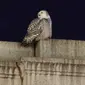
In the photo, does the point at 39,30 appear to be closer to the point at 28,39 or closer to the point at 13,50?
the point at 28,39

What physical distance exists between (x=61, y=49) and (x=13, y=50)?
131 centimetres

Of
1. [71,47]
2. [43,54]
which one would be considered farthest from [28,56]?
[71,47]

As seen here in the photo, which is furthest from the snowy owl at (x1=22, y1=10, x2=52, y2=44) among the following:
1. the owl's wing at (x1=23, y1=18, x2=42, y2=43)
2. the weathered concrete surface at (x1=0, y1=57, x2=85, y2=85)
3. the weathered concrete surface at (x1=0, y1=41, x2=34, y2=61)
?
the weathered concrete surface at (x1=0, y1=57, x2=85, y2=85)

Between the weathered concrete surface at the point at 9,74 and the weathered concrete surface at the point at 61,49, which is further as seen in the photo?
the weathered concrete surface at the point at 61,49

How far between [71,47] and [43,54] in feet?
2.64

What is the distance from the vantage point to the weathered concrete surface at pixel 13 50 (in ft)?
41.3

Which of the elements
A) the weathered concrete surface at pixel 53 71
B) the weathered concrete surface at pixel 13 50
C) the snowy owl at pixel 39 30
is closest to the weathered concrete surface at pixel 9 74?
the weathered concrete surface at pixel 53 71

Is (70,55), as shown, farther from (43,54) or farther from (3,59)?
(3,59)

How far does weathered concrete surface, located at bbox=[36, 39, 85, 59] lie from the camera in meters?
12.2

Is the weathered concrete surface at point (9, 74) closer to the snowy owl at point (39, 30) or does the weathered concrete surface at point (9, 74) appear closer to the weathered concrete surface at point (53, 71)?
the weathered concrete surface at point (53, 71)

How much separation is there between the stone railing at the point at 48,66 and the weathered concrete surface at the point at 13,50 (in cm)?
10

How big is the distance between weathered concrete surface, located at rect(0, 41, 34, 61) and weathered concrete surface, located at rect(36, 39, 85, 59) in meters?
0.32

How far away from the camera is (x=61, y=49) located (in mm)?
12375

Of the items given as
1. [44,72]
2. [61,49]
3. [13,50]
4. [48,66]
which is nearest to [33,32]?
[13,50]
